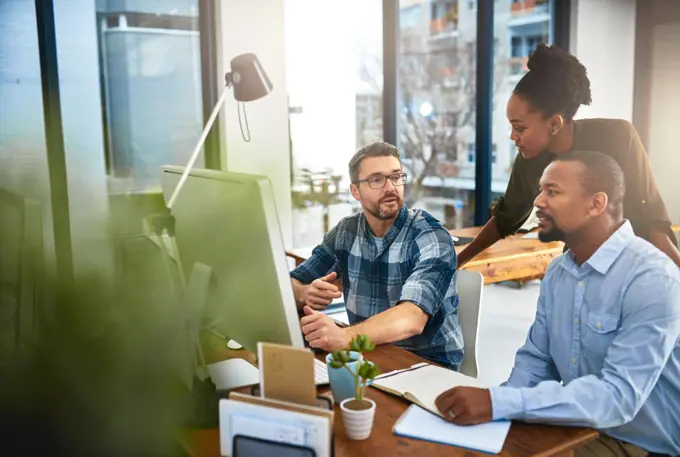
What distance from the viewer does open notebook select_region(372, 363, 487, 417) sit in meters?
1.17

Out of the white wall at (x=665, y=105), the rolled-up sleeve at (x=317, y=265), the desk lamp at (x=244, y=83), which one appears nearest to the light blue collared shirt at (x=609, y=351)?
the rolled-up sleeve at (x=317, y=265)

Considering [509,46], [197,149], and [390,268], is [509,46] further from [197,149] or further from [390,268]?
[197,149]

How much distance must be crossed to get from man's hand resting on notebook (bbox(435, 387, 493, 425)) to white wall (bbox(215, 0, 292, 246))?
0.49m

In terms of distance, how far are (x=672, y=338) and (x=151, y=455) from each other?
119cm

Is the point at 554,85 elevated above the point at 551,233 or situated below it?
above

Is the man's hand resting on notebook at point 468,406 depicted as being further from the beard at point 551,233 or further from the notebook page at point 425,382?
the beard at point 551,233

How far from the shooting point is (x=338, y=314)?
6.95 ft

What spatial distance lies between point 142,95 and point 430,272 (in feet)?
4.09

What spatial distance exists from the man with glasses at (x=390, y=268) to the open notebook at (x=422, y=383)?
0.60 feet

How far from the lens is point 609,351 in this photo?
1273 millimetres

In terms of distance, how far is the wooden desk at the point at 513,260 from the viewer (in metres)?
2.78

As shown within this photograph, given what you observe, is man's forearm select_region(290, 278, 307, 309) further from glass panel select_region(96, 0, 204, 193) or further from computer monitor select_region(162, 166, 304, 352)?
glass panel select_region(96, 0, 204, 193)

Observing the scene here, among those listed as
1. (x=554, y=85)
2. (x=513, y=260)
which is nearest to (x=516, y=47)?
(x=554, y=85)

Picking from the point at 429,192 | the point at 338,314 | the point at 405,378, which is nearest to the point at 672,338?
the point at 405,378
